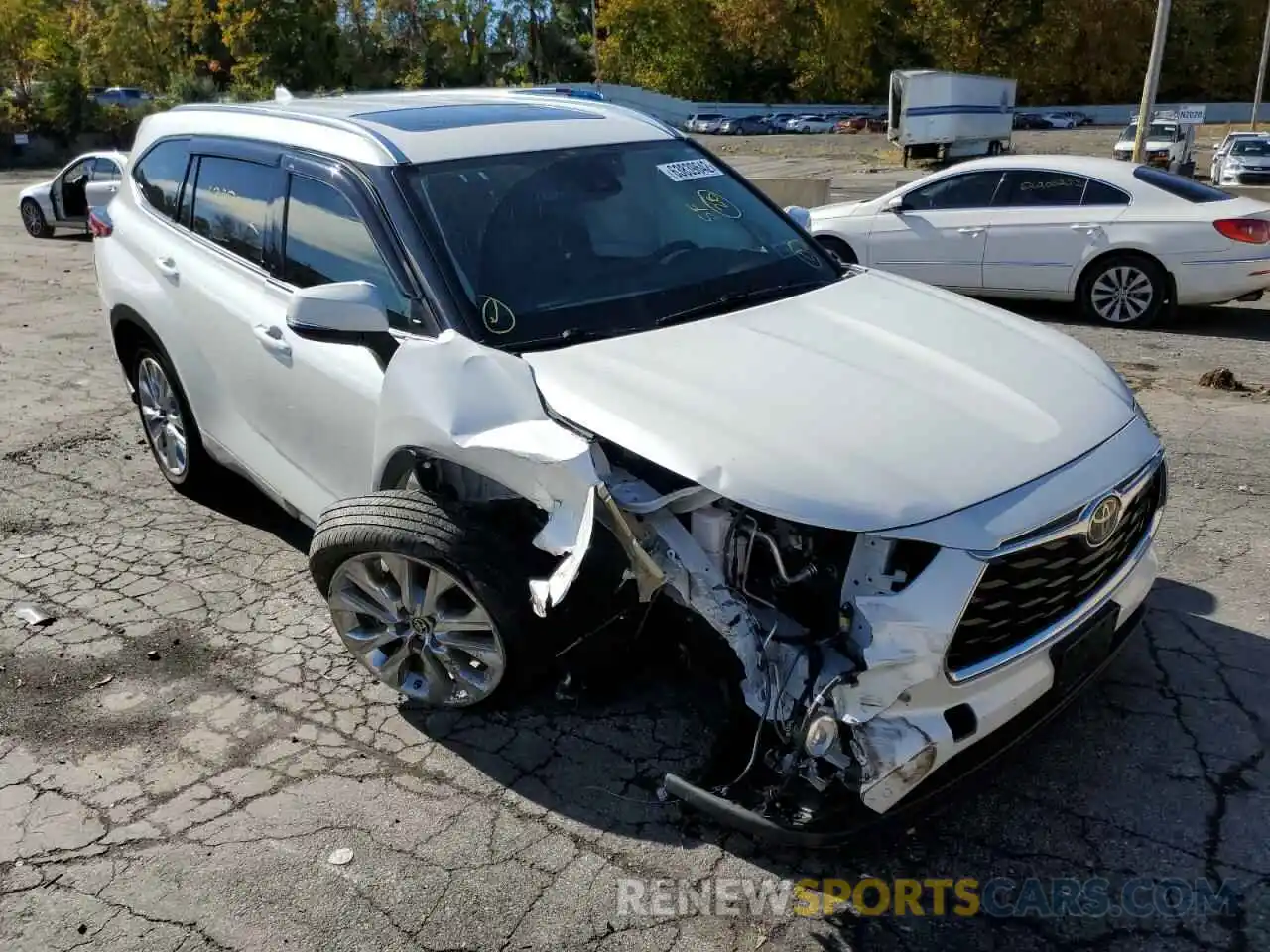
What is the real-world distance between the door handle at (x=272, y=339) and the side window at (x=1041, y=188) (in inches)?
312

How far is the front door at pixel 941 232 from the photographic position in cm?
1007

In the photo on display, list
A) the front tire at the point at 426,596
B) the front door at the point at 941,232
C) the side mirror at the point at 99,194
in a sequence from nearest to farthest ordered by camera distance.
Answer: the front tire at the point at 426,596, the side mirror at the point at 99,194, the front door at the point at 941,232

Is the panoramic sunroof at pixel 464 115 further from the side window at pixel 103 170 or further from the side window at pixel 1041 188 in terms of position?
the side window at pixel 103 170

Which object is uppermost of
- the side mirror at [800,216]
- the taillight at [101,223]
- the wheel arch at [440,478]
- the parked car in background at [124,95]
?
the side mirror at [800,216]

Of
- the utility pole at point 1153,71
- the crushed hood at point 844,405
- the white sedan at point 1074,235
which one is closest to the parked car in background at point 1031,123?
the utility pole at point 1153,71

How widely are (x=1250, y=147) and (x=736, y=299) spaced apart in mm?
23906

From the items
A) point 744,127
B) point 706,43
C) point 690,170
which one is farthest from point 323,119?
point 706,43

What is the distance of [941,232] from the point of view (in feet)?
33.6

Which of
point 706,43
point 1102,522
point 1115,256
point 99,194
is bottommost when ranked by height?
point 1115,256

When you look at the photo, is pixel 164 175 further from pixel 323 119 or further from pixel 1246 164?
pixel 1246 164

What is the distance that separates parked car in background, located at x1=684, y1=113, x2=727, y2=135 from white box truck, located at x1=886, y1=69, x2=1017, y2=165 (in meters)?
20.2

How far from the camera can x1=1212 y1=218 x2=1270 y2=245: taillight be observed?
8859 mm

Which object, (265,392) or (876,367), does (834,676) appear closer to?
(876,367)

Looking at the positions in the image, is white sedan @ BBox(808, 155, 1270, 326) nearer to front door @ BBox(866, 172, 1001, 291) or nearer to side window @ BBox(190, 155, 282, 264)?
front door @ BBox(866, 172, 1001, 291)
